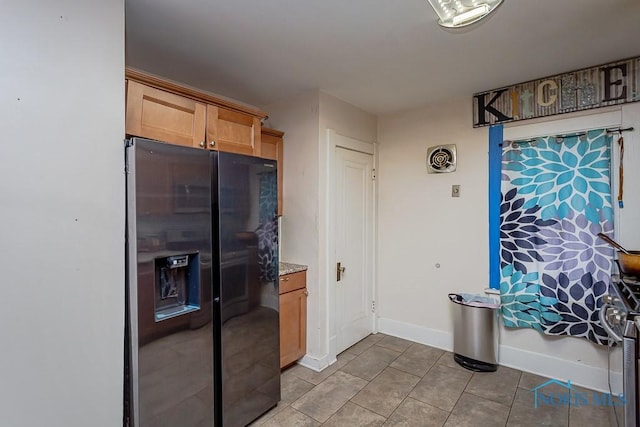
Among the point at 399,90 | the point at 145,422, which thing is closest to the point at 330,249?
the point at 399,90

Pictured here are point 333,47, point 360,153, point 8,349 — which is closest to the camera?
point 8,349

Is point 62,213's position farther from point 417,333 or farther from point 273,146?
point 417,333

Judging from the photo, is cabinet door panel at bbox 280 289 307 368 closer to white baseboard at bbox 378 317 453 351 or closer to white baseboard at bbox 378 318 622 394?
white baseboard at bbox 378 317 453 351

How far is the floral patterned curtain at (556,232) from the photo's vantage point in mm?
2352

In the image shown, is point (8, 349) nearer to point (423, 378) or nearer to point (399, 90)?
point (423, 378)

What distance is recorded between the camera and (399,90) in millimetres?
2762

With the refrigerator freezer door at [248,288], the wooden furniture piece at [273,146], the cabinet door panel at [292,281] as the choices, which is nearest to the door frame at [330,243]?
the cabinet door panel at [292,281]

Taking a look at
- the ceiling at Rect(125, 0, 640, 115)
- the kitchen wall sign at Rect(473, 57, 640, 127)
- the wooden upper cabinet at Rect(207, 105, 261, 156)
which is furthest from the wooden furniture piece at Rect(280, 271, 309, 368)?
the kitchen wall sign at Rect(473, 57, 640, 127)

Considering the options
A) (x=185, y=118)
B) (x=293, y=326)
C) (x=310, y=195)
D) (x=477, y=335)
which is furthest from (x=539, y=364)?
(x=185, y=118)

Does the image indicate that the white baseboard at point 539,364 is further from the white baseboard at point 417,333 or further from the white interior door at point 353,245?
the white interior door at point 353,245

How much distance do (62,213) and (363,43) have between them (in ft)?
6.29

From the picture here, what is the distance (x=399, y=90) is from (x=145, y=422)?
3.00 m

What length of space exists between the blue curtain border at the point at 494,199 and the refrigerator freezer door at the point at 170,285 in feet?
8.26

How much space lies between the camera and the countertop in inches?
101
